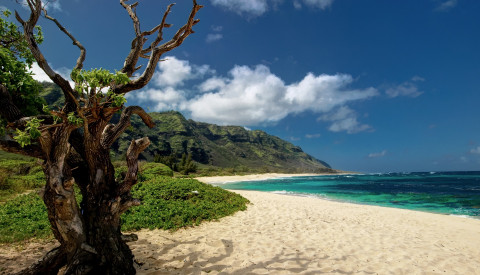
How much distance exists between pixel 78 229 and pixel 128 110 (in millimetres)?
2816

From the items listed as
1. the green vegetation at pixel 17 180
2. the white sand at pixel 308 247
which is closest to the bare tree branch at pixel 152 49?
the white sand at pixel 308 247

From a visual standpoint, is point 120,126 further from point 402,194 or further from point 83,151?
point 402,194

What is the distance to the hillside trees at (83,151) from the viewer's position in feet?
15.1

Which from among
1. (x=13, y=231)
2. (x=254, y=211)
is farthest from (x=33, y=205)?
(x=254, y=211)

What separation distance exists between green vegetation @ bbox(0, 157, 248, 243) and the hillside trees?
2.13 meters

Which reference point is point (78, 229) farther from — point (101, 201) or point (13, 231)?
point (13, 231)

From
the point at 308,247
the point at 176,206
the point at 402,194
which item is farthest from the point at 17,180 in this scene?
the point at 402,194

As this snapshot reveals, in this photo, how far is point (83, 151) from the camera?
5.37 meters

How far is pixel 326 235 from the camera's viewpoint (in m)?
9.91

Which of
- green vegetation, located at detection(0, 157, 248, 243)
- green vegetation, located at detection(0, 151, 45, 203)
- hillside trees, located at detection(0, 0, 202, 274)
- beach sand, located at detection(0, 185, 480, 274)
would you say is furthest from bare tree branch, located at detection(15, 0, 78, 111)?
green vegetation, located at detection(0, 151, 45, 203)

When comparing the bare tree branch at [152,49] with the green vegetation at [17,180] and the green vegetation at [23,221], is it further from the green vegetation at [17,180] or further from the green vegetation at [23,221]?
the green vegetation at [17,180]

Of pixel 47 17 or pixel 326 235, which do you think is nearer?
pixel 47 17

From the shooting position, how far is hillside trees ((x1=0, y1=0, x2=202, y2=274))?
4613 mm

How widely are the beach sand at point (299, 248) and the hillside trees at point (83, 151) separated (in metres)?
1.69
